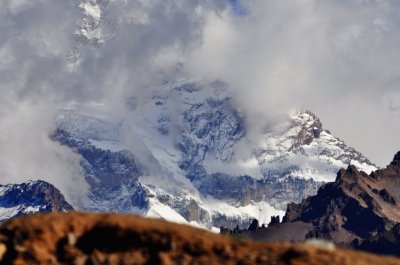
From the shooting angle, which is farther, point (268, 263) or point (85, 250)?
point (85, 250)

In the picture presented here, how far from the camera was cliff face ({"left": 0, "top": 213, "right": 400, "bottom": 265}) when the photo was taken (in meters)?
44.6

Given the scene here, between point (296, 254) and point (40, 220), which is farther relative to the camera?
point (40, 220)

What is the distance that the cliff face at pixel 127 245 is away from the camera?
44.6m

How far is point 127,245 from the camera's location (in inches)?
1823

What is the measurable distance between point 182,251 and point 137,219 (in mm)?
3295

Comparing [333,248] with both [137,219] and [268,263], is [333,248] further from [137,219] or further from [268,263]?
[137,219]

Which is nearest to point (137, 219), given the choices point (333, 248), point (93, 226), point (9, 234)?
point (93, 226)

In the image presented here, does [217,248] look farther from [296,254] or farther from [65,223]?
[65,223]

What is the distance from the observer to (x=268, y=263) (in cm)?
4366

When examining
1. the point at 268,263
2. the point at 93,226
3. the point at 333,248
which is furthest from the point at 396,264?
the point at 93,226

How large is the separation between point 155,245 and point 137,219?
225 cm

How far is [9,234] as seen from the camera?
47.3 meters

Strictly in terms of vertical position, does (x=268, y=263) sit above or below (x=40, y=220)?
below

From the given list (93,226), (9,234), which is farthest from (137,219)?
(9,234)
